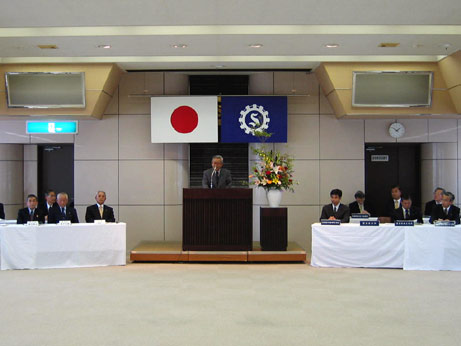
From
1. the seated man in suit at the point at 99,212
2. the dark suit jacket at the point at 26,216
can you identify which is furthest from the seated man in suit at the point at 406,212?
the dark suit jacket at the point at 26,216

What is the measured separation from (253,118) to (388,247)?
12.2ft

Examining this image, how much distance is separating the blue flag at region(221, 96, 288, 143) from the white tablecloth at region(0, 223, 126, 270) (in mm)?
3105

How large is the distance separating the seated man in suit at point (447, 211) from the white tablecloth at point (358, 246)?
3.42ft

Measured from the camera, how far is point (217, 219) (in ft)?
30.6

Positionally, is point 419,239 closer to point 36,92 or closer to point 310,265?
point 310,265

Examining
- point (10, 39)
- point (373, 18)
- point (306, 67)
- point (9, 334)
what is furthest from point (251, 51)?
point (9, 334)

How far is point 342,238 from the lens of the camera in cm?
888

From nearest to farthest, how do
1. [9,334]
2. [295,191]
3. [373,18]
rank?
[9,334], [373,18], [295,191]

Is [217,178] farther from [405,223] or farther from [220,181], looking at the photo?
[405,223]

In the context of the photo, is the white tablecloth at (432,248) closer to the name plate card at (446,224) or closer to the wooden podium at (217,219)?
the name plate card at (446,224)

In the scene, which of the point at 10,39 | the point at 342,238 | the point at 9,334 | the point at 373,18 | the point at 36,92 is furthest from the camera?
the point at 36,92

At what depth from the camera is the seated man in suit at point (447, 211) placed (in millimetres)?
9328

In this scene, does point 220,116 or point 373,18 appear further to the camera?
point 220,116

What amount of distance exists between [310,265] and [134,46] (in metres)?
4.76
